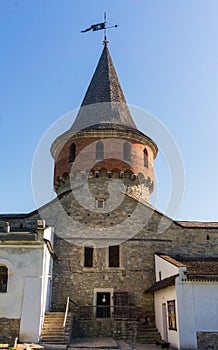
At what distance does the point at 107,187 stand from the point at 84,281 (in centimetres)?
615

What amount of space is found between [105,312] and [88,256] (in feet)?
11.1

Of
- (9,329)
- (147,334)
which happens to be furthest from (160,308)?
(9,329)

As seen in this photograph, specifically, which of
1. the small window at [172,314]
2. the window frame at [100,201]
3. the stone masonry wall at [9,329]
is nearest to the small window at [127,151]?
the window frame at [100,201]

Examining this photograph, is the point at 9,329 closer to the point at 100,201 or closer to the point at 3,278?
the point at 3,278

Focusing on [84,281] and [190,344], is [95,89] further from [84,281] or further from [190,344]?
[190,344]

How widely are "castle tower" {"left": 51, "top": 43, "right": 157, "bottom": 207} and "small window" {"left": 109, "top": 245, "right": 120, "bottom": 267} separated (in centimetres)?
294

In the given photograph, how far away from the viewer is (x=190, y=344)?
15.4 m

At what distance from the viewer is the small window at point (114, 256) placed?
21.5 m

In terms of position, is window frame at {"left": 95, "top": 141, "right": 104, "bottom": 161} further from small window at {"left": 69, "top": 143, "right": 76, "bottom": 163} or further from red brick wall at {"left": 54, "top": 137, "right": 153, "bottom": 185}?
small window at {"left": 69, "top": 143, "right": 76, "bottom": 163}

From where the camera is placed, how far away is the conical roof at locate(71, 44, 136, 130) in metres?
25.7

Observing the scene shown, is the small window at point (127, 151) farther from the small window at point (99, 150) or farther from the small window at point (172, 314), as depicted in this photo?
the small window at point (172, 314)

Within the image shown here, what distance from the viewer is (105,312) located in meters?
20.2

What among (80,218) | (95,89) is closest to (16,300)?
(80,218)

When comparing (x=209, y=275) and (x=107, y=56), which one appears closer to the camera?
(x=209, y=275)
